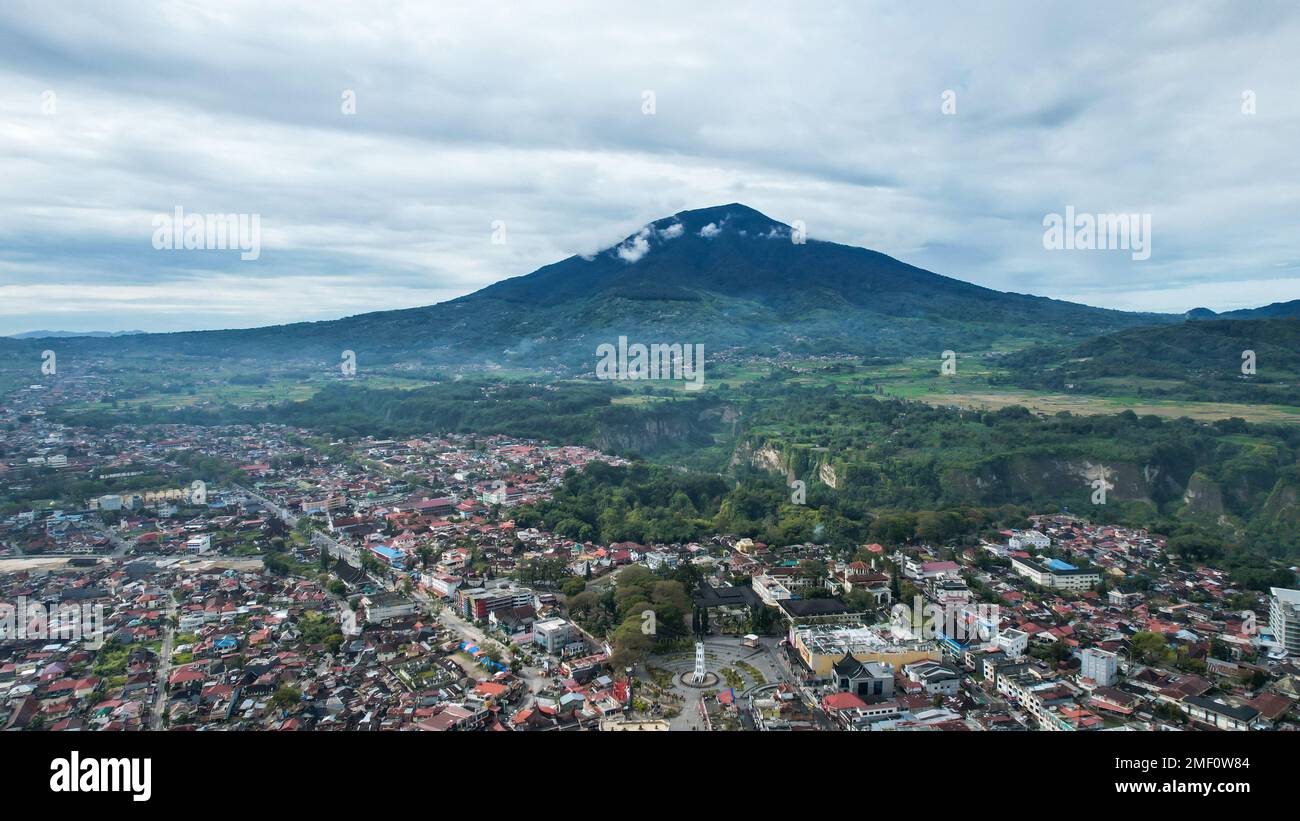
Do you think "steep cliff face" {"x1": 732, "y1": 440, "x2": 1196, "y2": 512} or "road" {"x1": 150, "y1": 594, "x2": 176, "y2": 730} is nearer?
"road" {"x1": 150, "y1": 594, "x2": 176, "y2": 730}

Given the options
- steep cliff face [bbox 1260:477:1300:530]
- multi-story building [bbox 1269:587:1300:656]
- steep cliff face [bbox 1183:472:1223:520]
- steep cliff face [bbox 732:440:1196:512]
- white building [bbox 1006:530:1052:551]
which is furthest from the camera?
steep cliff face [bbox 732:440:1196:512]

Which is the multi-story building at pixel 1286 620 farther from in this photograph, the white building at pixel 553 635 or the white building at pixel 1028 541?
the white building at pixel 553 635

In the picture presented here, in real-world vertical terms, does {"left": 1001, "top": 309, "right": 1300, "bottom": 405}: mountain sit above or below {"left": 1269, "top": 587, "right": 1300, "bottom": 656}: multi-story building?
above

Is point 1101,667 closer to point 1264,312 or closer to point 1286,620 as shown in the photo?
point 1286,620

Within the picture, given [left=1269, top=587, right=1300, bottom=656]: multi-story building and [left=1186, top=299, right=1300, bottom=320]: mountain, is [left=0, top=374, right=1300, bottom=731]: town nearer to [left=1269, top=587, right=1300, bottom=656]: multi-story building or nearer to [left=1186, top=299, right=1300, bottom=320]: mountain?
[left=1269, top=587, right=1300, bottom=656]: multi-story building

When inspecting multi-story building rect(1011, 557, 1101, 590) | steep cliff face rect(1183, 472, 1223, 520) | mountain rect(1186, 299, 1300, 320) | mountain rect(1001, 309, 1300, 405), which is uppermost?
mountain rect(1186, 299, 1300, 320)

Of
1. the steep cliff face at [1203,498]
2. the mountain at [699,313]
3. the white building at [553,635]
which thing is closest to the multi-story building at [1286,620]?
the steep cliff face at [1203,498]

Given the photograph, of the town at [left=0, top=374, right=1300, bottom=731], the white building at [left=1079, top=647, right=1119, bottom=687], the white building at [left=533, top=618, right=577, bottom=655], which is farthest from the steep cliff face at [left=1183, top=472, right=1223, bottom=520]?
the white building at [left=533, top=618, right=577, bottom=655]
